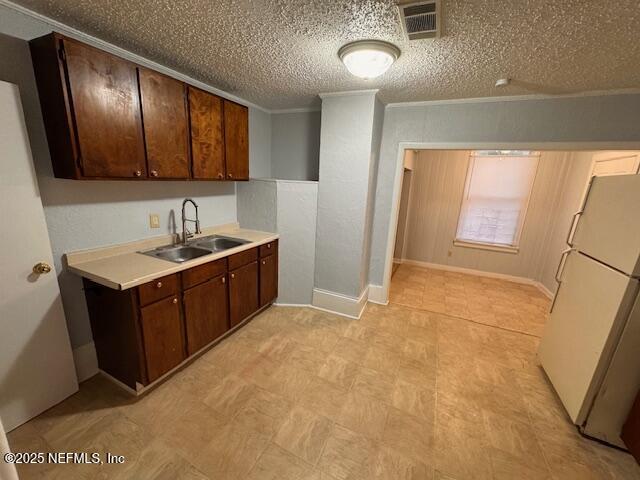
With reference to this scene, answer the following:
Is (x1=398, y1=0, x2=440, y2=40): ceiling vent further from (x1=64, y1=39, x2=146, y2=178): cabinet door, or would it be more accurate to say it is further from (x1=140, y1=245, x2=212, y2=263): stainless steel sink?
(x1=140, y1=245, x2=212, y2=263): stainless steel sink

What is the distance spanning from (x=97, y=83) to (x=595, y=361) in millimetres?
3496

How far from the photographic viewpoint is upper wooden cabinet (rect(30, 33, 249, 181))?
4.88 ft

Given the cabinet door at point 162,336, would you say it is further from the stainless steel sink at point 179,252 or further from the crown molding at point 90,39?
the crown molding at point 90,39

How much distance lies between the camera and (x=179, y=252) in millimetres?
2426

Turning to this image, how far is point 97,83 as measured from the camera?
5.20 ft

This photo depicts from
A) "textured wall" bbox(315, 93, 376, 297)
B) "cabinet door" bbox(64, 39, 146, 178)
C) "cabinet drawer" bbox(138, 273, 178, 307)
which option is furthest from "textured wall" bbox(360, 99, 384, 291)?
"cabinet door" bbox(64, 39, 146, 178)

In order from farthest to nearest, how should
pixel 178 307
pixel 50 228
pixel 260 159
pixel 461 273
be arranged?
1. pixel 461 273
2. pixel 260 159
3. pixel 178 307
4. pixel 50 228

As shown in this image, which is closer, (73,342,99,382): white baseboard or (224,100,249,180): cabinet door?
(73,342,99,382): white baseboard

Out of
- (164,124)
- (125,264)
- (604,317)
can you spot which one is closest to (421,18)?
(164,124)

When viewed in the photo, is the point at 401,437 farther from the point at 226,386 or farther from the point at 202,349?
the point at 202,349

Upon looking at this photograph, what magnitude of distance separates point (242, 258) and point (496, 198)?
423cm

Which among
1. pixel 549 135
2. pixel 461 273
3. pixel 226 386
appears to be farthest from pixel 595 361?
pixel 461 273

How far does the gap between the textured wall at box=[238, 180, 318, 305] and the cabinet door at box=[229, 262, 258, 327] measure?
46cm

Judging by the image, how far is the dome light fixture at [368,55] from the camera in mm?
1648
